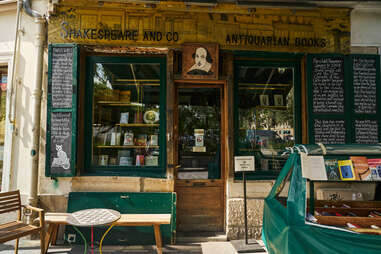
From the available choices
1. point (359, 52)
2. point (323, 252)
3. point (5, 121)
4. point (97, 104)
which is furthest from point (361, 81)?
point (5, 121)

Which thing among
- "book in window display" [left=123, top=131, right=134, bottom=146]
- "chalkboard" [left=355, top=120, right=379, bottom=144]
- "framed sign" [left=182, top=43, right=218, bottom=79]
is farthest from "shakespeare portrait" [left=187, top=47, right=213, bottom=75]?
"chalkboard" [left=355, top=120, right=379, bottom=144]

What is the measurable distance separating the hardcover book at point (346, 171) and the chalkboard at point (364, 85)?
2574 mm

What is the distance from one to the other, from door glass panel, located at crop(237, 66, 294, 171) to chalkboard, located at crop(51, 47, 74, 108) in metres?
3.21

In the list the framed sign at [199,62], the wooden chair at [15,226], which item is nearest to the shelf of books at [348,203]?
the framed sign at [199,62]

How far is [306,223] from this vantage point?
239cm

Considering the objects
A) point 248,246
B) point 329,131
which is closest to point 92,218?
point 248,246

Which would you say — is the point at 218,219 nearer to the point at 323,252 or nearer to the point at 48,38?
Answer: the point at 323,252

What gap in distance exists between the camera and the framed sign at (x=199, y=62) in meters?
4.62

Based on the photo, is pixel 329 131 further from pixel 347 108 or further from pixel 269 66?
pixel 269 66

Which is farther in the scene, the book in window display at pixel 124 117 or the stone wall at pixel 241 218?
the book in window display at pixel 124 117

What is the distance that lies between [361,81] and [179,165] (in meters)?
3.86

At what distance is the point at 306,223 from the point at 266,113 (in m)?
2.88

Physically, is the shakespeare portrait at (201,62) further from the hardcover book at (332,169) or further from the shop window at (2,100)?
the shop window at (2,100)

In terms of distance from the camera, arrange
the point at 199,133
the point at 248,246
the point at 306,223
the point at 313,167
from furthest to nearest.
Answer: the point at 199,133
the point at 248,246
the point at 313,167
the point at 306,223
